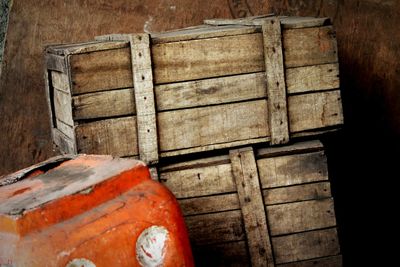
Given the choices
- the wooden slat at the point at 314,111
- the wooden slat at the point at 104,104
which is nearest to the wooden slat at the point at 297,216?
the wooden slat at the point at 314,111

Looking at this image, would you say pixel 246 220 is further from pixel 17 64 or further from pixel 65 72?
pixel 17 64

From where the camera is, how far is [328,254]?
319cm

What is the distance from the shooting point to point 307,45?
3105mm

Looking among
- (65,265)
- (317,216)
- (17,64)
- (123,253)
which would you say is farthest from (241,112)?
(17,64)

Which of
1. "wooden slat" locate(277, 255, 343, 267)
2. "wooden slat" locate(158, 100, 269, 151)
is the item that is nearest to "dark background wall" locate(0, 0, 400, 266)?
"wooden slat" locate(277, 255, 343, 267)

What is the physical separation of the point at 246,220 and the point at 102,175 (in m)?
1.09

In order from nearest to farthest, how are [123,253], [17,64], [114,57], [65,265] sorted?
[65,265] < [123,253] < [114,57] < [17,64]

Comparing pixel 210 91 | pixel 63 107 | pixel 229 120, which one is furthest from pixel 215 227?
pixel 63 107

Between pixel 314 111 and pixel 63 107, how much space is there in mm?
1373

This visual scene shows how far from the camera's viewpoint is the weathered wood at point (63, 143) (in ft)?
9.76

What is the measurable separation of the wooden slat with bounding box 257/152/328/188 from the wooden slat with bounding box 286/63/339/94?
1.20 feet

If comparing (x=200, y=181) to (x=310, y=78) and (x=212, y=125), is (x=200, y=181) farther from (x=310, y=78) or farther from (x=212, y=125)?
(x=310, y=78)

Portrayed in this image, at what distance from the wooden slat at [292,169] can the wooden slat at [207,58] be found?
519 mm

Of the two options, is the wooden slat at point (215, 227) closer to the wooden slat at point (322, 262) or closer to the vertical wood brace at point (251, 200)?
the vertical wood brace at point (251, 200)
